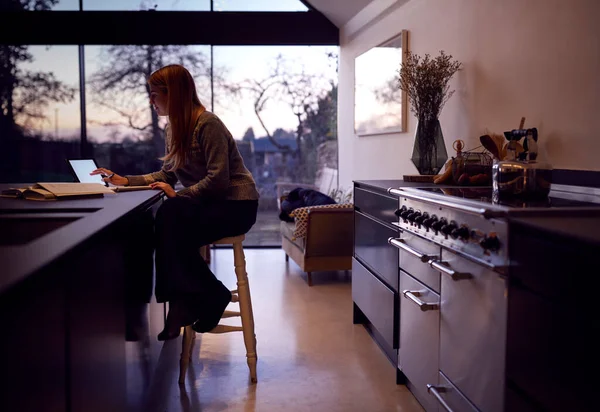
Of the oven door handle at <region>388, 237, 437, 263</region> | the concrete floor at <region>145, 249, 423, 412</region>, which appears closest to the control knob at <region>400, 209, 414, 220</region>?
the oven door handle at <region>388, 237, 437, 263</region>

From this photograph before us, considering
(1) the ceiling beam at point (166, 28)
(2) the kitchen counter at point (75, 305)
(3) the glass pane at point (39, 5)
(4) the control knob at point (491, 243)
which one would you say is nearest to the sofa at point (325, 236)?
(2) the kitchen counter at point (75, 305)

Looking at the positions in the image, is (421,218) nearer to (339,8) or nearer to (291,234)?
(291,234)

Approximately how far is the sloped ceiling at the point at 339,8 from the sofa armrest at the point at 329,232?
201 cm

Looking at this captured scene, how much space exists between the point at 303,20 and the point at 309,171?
1.63m

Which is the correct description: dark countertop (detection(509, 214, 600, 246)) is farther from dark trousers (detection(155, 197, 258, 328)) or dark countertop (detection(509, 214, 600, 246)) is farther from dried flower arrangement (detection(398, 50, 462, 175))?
dried flower arrangement (detection(398, 50, 462, 175))

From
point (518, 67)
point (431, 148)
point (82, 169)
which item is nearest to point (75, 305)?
point (82, 169)

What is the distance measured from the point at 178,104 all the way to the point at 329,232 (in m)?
2.34

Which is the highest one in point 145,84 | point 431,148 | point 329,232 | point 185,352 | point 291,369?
point 145,84

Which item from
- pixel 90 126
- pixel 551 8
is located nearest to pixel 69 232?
pixel 551 8

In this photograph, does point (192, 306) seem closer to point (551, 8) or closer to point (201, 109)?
point (201, 109)

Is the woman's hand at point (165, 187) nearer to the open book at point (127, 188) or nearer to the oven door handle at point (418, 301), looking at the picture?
the open book at point (127, 188)

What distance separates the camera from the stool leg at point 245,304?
2.89 meters

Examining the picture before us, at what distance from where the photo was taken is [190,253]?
8.43ft

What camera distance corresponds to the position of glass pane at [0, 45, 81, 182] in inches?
253
